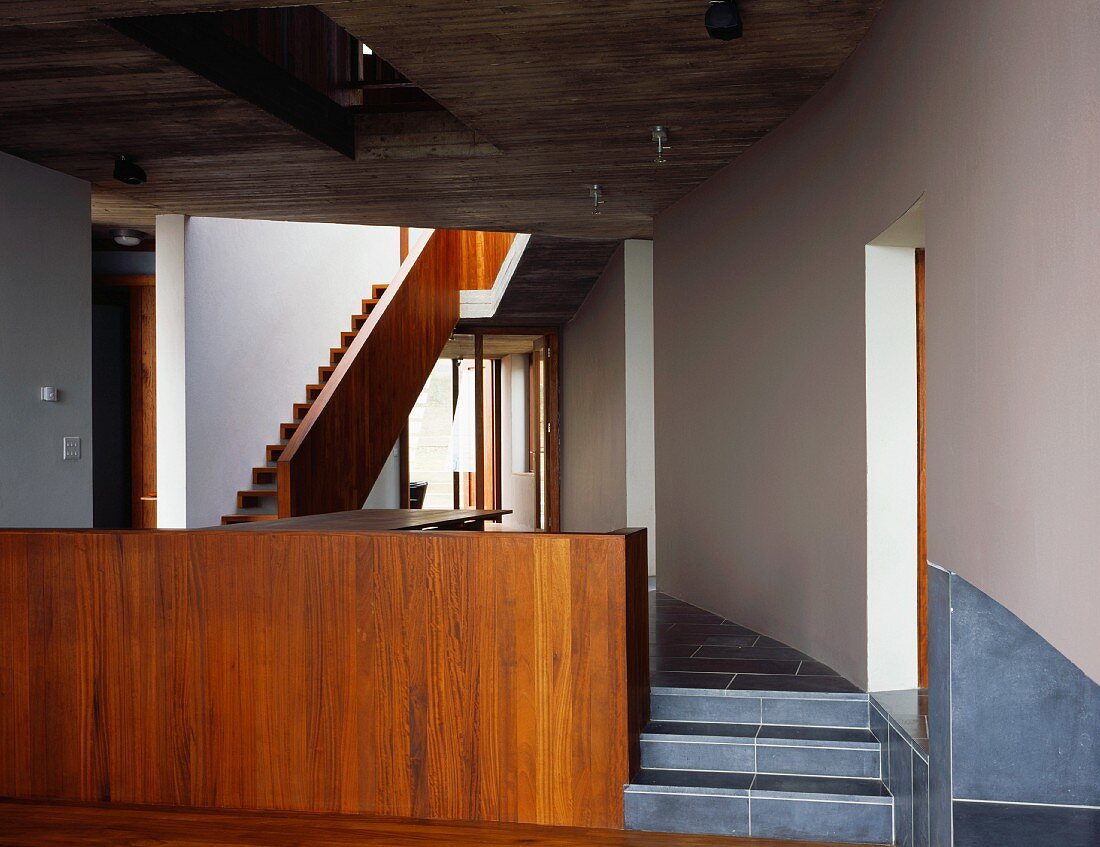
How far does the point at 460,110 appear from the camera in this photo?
5078mm

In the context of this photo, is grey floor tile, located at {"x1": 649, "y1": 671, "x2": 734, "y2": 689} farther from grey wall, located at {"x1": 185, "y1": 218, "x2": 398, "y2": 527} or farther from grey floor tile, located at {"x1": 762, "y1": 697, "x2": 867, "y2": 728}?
grey wall, located at {"x1": 185, "y1": 218, "x2": 398, "y2": 527}

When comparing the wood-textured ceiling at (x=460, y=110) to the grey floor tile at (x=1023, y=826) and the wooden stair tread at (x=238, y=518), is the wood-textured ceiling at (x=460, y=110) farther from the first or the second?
the grey floor tile at (x=1023, y=826)

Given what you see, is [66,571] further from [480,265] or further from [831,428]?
[480,265]

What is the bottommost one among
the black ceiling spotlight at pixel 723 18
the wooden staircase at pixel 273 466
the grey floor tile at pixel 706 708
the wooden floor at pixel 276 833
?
the wooden floor at pixel 276 833

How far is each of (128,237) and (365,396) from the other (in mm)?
2223

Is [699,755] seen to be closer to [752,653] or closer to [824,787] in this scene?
[824,787]

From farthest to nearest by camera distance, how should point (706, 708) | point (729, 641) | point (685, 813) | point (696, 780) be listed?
point (729, 641) → point (706, 708) → point (696, 780) → point (685, 813)

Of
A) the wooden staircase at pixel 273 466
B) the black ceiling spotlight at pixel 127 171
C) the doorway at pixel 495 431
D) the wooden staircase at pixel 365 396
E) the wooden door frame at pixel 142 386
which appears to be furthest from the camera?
the doorway at pixel 495 431

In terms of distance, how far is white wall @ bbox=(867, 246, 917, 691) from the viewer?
172 inches

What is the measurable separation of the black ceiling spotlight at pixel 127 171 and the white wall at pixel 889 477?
3985mm

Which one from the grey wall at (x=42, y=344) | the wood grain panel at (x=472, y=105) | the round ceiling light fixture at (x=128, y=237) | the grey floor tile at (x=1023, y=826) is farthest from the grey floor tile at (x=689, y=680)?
the round ceiling light fixture at (x=128, y=237)

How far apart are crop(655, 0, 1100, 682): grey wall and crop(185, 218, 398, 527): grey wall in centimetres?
335

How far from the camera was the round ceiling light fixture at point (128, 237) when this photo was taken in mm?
8102

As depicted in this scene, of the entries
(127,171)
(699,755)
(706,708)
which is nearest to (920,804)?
(699,755)
